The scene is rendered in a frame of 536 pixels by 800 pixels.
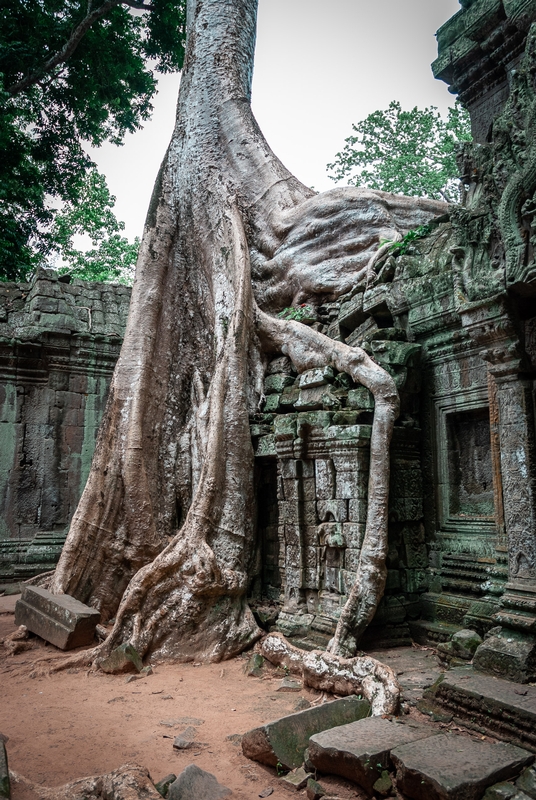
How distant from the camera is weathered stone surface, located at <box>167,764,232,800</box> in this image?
268 centimetres

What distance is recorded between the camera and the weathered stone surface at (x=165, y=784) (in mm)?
2758

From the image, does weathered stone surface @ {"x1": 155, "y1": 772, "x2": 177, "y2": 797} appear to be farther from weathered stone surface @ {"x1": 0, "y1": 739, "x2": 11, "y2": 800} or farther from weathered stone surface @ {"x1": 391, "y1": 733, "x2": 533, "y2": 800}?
weathered stone surface @ {"x1": 391, "y1": 733, "x2": 533, "y2": 800}

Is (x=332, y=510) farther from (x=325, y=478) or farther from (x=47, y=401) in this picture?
(x=47, y=401)

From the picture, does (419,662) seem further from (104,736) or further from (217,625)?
(104,736)

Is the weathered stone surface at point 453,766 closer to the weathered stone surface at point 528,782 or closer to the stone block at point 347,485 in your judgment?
the weathered stone surface at point 528,782

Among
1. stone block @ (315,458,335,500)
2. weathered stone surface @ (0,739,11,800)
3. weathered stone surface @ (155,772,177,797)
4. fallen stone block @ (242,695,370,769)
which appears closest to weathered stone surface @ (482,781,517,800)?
fallen stone block @ (242,695,370,769)

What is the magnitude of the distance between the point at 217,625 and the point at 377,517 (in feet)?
5.58

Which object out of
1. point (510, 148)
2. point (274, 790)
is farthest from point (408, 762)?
point (510, 148)

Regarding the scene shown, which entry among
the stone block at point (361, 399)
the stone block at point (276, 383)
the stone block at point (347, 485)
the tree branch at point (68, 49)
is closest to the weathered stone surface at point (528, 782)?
the stone block at point (347, 485)

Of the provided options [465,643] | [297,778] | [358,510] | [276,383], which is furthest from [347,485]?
[297,778]

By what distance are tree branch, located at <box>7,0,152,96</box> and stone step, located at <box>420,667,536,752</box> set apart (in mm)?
12247

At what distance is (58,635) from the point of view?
5.30 m

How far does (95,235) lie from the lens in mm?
17281

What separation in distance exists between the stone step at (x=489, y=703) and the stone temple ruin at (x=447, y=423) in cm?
19
